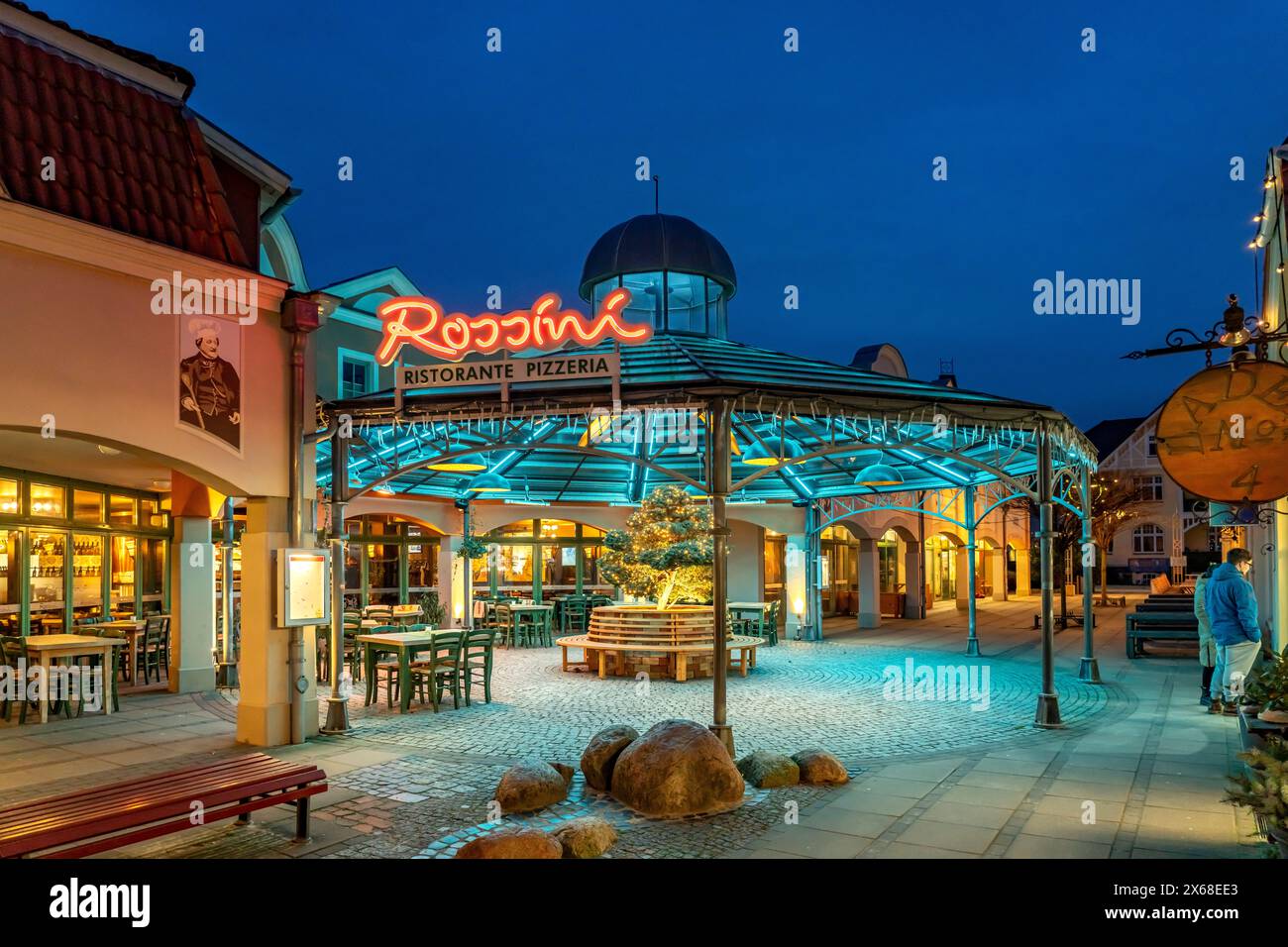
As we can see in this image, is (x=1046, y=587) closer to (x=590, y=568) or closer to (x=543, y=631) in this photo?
(x=543, y=631)

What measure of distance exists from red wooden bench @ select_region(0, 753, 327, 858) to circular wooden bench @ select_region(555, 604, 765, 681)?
28.5 ft

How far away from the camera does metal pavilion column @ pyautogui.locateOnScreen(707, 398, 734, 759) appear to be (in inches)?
350

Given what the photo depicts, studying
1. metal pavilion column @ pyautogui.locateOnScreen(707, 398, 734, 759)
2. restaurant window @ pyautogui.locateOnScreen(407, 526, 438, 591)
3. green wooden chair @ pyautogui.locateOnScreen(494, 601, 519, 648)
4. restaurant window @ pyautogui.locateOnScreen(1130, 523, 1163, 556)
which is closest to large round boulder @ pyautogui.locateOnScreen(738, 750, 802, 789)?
metal pavilion column @ pyautogui.locateOnScreen(707, 398, 734, 759)

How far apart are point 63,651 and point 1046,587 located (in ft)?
38.7

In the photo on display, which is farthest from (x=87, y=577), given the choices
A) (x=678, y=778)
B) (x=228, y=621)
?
(x=678, y=778)

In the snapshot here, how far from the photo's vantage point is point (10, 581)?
41.3ft

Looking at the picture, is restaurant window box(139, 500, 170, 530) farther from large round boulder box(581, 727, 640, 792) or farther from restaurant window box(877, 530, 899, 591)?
restaurant window box(877, 530, 899, 591)

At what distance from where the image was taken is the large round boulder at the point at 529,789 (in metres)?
6.89

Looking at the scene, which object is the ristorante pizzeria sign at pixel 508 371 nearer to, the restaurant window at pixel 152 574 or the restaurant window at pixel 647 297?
the restaurant window at pixel 647 297

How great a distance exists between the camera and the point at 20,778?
313 inches

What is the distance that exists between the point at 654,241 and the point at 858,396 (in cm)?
849
